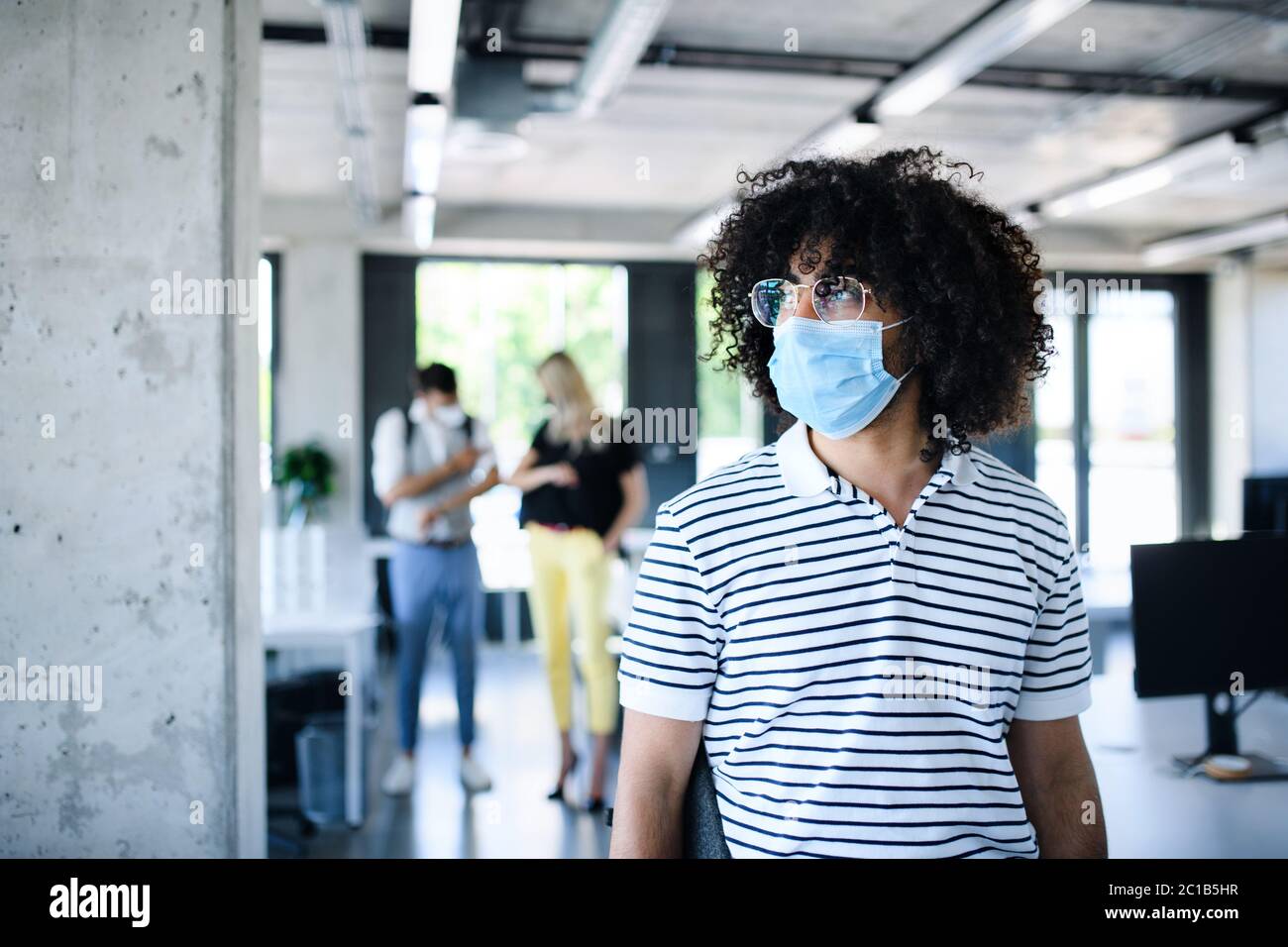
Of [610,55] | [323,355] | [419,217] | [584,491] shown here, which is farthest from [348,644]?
[323,355]

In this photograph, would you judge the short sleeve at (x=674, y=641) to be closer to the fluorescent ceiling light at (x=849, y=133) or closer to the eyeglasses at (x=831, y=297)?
the eyeglasses at (x=831, y=297)

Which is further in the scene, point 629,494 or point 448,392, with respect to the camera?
point 448,392

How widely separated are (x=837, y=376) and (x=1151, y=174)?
19.1 ft

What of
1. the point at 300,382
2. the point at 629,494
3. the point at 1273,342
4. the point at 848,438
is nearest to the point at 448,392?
the point at 629,494

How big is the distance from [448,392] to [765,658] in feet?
11.4

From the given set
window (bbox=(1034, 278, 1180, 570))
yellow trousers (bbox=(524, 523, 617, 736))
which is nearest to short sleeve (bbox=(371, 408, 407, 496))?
yellow trousers (bbox=(524, 523, 617, 736))

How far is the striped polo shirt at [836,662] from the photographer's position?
1.31m

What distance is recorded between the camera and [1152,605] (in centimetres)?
241

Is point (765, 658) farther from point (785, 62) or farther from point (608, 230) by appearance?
point (608, 230)

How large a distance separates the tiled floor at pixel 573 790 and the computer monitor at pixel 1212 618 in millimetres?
→ 176

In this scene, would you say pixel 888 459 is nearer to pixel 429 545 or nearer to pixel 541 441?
pixel 541 441

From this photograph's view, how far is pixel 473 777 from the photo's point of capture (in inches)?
177

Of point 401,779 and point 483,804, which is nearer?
point 483,804
